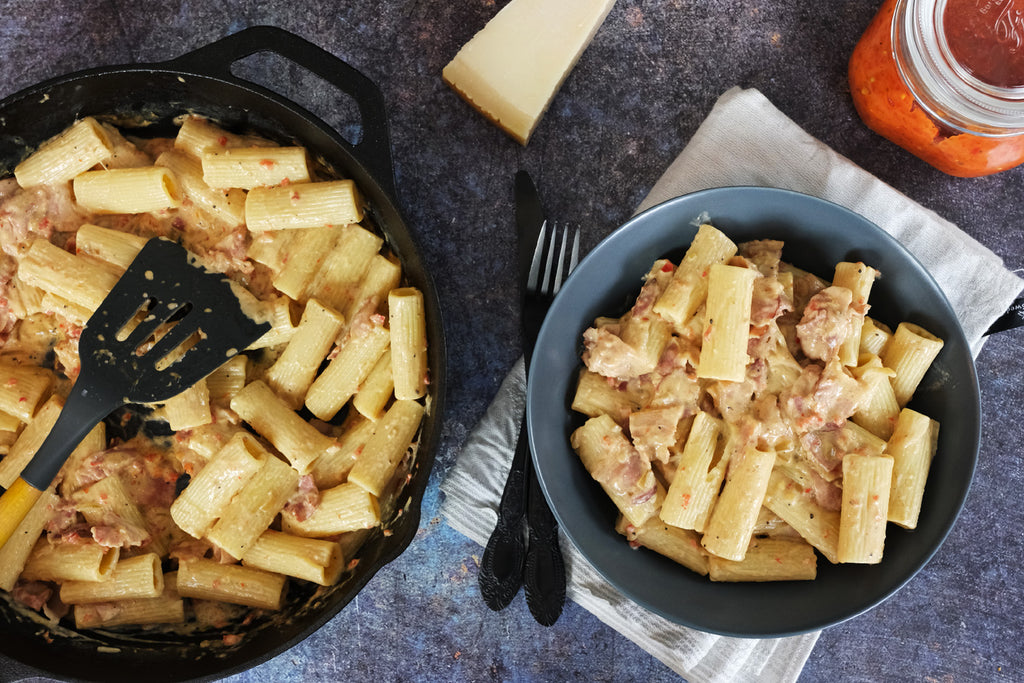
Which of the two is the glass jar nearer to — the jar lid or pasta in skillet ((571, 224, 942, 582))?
the jar lid

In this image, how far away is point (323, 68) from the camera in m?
1.57

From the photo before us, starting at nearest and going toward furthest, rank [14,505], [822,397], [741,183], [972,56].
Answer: [822,397], [972,56], [14,505], [741,183]

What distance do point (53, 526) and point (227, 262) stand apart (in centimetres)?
77

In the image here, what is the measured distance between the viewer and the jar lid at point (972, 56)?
1.52 meters

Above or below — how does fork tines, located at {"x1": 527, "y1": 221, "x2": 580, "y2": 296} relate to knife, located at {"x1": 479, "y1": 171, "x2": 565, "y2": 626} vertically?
above

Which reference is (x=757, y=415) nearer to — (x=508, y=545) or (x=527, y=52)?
(x=508, y=545)

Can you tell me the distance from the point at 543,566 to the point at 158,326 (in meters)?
1.07

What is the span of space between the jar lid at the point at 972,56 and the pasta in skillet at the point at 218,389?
4.00 ft

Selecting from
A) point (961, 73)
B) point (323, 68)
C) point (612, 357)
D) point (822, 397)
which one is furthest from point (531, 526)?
point (961, 73)

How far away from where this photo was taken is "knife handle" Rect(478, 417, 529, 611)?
1.73 metres

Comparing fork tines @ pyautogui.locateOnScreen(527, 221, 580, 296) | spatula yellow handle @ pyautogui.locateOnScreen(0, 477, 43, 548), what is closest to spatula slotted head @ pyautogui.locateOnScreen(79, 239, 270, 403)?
spatula yellow handle @ pyautogui.locateOnScreen(0, 477, 43, 548)

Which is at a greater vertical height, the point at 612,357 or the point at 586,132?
the point at 586,132

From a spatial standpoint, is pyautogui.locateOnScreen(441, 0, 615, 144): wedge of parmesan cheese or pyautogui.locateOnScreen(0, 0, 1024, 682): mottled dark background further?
pyautogui.locateOnScreen(0, 0, 1024, 682): mottled dark background

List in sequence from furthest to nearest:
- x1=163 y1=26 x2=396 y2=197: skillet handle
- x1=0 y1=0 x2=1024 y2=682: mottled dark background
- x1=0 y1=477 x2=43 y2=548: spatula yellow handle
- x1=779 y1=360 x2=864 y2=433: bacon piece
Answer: x1=0 y1=0 x2=1024 y2=682: mottled dark background → x1=0 y1=477 x2=43 y2=548: spatula yellow handle → x1=163 y1=26 x2=396 y2=197: skillet handle → x1=779 y1=360 x2=864 y2=433: bacon piece
